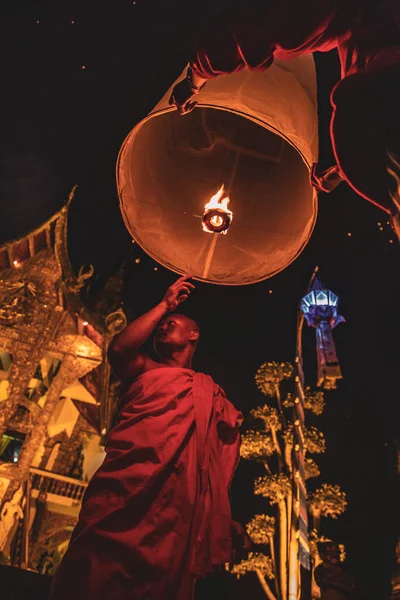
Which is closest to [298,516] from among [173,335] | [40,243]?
[173,335]

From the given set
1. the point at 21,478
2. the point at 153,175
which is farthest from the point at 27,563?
the point at 153,175

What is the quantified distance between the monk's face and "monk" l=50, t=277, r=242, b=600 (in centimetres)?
13

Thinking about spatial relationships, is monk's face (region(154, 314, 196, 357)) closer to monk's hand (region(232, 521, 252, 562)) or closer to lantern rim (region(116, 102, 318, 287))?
lantern rim (region(116, 102, 318, 287))

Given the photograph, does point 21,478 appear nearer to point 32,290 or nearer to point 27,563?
point 27,563

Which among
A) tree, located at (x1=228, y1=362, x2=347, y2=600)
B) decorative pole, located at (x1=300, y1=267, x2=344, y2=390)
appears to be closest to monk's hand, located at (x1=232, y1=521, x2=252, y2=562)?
tree, located at (x1=228, y1=362, x2=347, y2=600)

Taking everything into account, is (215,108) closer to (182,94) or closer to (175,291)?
(182,94)

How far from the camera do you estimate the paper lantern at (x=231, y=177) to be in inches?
96.2

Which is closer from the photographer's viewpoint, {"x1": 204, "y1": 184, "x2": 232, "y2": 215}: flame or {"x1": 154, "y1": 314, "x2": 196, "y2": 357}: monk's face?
{"x1": 204, "y1": 184, "x2": 232, "y2": 215}: flame

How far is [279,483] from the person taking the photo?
29.0 ft

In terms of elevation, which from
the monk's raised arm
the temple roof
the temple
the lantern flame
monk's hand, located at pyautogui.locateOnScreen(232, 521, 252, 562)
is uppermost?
the temple roof

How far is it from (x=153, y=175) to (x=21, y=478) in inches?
249

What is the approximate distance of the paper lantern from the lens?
244 cm

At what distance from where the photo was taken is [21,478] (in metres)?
7.17

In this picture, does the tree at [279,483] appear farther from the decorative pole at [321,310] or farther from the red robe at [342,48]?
the red robe at [342,48]
